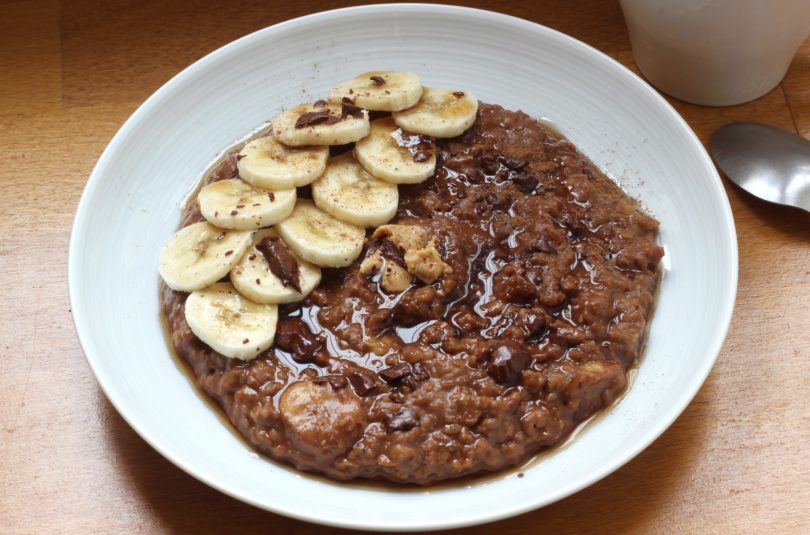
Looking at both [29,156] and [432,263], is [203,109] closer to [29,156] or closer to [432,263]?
[29,156]

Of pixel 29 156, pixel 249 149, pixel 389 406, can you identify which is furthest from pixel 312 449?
pixel 29 156

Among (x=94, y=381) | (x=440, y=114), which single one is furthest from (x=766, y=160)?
(x=94, y=381)

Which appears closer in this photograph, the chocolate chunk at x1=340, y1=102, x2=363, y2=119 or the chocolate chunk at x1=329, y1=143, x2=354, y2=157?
the chocolate chunk at x1=340, y1=102, x2=363, y2=119

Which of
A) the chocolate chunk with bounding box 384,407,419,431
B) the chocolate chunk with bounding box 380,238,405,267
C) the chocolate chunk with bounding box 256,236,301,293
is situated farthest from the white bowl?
the chocolate chunk with bounding box 380,238,405,267

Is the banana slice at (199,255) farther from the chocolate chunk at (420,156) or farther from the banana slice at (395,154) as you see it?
the chocolate chunk at (420,156)

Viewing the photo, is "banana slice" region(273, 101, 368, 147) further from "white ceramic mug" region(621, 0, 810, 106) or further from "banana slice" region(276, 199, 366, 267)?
"white ceramic mug" region(621, 0, 810, 106)

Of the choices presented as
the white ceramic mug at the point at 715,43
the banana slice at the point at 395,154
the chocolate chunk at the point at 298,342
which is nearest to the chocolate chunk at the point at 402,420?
the chocolate chunk at the point at 298,342

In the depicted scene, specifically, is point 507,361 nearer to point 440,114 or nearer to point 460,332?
point 460,332
